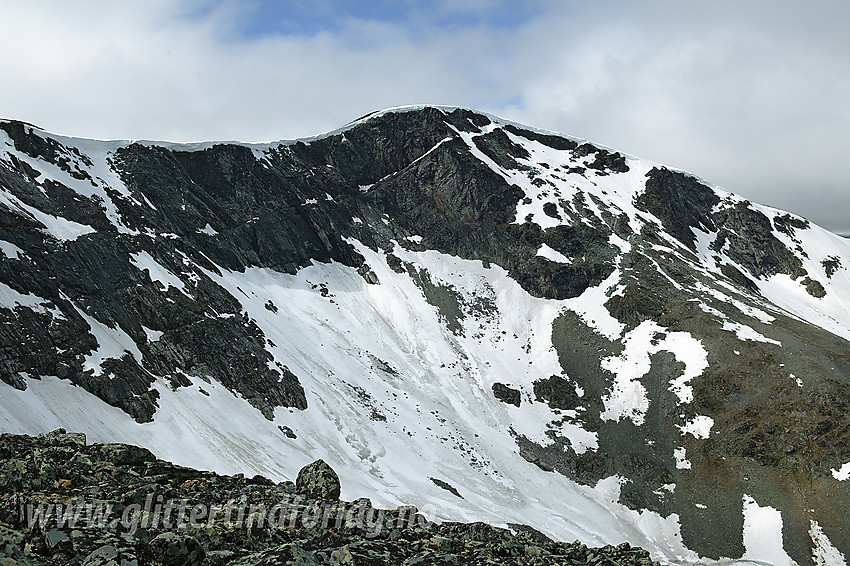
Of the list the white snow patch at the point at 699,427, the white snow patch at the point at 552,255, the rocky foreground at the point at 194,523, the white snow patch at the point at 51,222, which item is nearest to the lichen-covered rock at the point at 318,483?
the rocky foreground at the point at 194,523

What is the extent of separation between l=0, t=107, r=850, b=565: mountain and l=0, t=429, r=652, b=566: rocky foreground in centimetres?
2034

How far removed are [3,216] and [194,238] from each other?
2614 centimetres

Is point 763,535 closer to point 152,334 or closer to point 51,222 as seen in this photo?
point 152,334

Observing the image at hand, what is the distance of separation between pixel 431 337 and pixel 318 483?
59.7 meters

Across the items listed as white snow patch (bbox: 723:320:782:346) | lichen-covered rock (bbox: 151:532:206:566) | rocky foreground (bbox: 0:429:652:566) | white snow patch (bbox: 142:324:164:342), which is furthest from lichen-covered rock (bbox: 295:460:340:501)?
white snow patch (bbox: 723:320:782:346)

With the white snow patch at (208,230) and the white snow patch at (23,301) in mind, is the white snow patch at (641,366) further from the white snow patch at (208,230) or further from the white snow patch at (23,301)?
the white snow patch at (23,301)

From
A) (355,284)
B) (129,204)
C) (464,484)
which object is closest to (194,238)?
(129,204)

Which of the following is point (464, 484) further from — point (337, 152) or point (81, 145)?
point (337, 152)

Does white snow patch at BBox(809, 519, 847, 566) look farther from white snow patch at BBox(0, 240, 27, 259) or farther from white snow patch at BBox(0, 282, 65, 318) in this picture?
white snow patch at BBox(0, 240, 27, 259)

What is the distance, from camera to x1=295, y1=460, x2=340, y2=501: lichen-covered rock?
710 inches

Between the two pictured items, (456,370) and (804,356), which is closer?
(804,356)

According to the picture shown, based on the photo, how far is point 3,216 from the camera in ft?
153

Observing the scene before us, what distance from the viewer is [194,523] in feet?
41.7

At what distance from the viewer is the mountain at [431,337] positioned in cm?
4544
